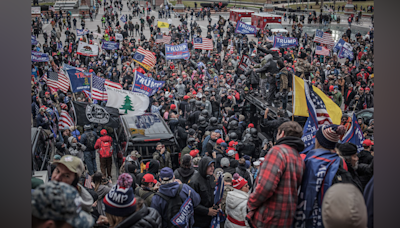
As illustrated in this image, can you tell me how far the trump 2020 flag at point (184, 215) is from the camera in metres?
4.70

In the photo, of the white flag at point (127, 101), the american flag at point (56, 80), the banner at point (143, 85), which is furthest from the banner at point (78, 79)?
the white flag at point (127, 101)

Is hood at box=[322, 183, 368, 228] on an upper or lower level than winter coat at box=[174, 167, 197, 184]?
upper

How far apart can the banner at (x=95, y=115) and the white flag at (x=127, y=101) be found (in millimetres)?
293

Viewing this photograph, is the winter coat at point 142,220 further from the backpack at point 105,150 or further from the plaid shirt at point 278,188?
the backpack at point 105,150

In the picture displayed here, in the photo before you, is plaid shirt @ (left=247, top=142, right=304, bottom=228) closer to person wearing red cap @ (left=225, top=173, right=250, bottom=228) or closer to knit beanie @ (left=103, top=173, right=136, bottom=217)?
knit beanie @ (left=103, top=173, right=136, bottom=217)

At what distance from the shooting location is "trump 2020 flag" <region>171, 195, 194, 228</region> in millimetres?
4699

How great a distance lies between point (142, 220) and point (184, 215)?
1202 mm

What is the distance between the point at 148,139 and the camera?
9.46 metres

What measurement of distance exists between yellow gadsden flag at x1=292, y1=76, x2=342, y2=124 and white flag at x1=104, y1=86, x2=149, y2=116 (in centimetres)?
587

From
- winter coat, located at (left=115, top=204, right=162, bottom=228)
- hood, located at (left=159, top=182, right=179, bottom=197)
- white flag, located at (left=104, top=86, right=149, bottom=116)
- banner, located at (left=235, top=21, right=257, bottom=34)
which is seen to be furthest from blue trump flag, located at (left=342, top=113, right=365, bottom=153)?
banner, located at (left=235, top=21, right=257, bottom=34)

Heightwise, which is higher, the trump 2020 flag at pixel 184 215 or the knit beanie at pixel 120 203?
the knit beanie at pixel 120 203
